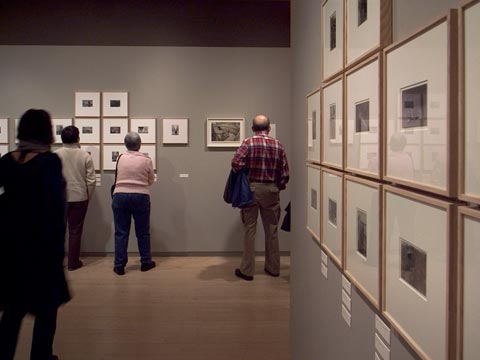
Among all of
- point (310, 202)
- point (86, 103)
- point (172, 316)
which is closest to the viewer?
point (310, 202)

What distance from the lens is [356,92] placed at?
5.12 feet

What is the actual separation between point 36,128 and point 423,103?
8.85 feet

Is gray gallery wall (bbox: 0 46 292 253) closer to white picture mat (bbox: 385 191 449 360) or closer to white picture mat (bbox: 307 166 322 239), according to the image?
white picture mat (bbox: 307 166 322 239)

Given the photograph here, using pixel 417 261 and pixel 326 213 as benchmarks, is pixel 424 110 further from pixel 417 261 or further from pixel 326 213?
pixel 326 213

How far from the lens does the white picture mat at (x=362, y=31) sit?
1354 mm

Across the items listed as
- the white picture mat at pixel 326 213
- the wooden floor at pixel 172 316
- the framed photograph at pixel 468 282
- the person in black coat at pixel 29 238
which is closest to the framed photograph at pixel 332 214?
the white picture mat at pixel 326 213

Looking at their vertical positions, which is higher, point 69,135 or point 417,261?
point 69,135

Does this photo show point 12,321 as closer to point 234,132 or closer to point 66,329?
point 66,329

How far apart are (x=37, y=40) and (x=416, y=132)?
7106mm

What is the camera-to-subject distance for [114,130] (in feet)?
23.6

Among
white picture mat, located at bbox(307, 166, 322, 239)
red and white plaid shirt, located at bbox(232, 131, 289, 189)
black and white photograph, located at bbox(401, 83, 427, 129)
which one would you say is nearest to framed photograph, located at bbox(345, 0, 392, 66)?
black and white photograph, located at bbox(401, 83, 427, 129)

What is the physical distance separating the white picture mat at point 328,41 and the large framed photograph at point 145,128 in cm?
531

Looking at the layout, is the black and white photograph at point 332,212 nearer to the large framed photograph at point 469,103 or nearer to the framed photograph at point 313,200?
the framed photograph at point 313,200

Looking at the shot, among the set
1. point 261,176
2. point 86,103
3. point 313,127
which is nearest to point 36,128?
point 313,127
